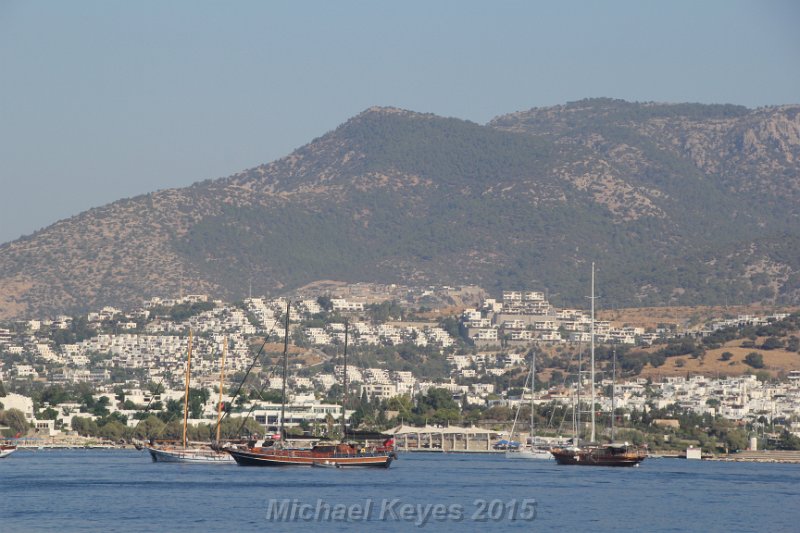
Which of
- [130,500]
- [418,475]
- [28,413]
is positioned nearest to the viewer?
[130,500]

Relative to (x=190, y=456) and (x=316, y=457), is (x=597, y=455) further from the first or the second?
(x=190, y=456)

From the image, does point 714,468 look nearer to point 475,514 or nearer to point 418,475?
point 418,475

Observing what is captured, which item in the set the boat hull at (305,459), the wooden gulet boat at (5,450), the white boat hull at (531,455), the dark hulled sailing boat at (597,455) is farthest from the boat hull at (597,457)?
the wooden gulet boat at (5,450)

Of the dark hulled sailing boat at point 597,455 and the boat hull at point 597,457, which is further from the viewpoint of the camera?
the dark hulled sailing boat at point 597,455

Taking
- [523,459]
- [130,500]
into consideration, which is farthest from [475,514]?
[523,459]

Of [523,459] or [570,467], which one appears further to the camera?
[523,459]

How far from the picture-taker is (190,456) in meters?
102

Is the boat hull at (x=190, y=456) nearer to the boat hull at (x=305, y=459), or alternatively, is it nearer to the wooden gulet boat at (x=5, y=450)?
the boat hull at (x=305, y=459)

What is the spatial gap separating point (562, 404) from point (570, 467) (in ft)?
164

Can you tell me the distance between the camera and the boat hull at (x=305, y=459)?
93875 millimetres

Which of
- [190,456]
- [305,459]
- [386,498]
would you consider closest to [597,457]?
[305,459]

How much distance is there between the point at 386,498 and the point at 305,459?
21808mm

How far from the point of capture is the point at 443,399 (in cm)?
16662

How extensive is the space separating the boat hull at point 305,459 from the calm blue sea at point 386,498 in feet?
2.15
